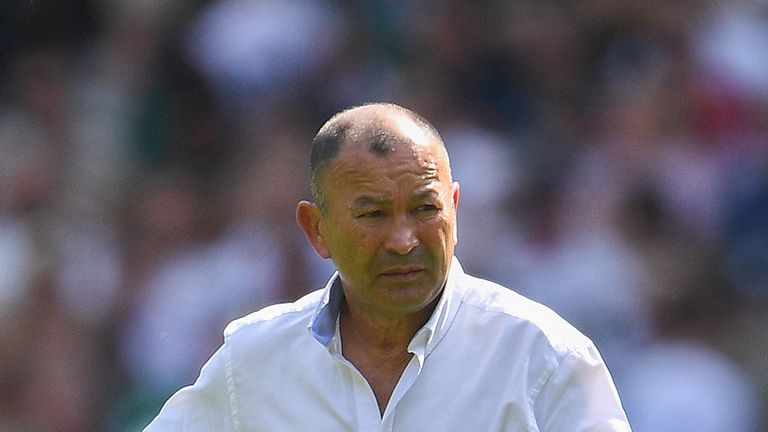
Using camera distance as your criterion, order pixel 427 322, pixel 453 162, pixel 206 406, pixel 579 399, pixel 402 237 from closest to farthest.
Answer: pixel 579 399 < pixel 402 237 < pixel 427 322 < pixel 206 406 < pixel 453 162

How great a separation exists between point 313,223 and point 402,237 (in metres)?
0.40

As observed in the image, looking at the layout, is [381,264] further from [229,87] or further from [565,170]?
[229,87]

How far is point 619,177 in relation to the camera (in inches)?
301

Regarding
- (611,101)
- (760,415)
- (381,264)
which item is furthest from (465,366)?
(611,101)

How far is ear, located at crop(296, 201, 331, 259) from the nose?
0.29 m

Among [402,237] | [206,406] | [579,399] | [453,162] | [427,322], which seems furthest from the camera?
[453,162]

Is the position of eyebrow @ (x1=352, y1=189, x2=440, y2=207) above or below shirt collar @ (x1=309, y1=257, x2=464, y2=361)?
above

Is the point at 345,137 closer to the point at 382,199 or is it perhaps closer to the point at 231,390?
the point at 382,199

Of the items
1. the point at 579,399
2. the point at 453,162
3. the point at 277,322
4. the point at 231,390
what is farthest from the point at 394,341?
the point at 453,162

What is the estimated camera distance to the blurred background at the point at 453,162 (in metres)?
7.43

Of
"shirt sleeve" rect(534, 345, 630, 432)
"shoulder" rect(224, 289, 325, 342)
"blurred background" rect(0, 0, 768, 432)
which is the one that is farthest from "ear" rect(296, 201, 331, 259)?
"blurred background" rect(0, 0, 768, 432)

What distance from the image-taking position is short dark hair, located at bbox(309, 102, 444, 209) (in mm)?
3865

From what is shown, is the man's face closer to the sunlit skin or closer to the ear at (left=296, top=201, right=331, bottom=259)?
the sunlit skin

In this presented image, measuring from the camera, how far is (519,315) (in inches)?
151
